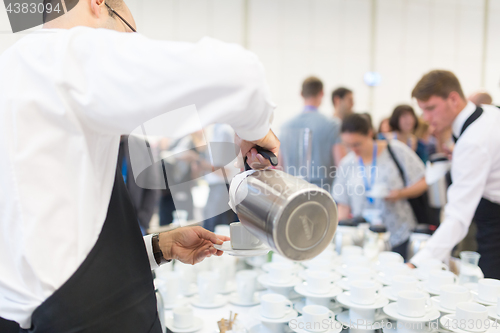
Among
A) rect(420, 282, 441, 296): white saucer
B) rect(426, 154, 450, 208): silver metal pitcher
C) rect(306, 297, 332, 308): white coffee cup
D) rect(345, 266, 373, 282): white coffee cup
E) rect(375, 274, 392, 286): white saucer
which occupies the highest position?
rect(345, 266, 373, 282): white coffee cup

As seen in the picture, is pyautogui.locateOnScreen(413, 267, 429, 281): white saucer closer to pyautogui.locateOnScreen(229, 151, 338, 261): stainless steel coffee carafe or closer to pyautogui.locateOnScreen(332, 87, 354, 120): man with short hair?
pyautogui.locateOnScreen(229, 151, 338, 261): stainless steel coffee carafe

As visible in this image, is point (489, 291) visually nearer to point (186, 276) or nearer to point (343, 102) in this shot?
point (186, 276)

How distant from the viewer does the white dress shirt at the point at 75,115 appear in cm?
56

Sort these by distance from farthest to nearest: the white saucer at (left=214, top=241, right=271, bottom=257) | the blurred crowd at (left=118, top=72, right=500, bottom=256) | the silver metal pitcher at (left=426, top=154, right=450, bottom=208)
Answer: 1. the silver metal pitcher at (left=426, top=154, right=450, bottom=208)
2. the blurred crowd at (left=118, top=72, right=500, bottom=256)
3. the white saucer at (left=214, top=241, right=271, bottom=257)

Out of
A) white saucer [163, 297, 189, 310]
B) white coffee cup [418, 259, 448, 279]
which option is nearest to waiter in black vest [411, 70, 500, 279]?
white coffee cup [418, 259, 448, 279]

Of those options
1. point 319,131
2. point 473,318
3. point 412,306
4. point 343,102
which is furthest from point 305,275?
point 343,102

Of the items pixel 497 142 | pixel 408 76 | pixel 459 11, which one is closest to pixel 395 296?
pixel 497 142

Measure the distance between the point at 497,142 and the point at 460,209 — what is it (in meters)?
0.34

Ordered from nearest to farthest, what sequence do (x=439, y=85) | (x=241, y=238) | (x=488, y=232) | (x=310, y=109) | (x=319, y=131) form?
(x=241, y=238) → (x=488, y=232) → (x=439, y=85) → (x=319, y=131) → (x=310, y=109)

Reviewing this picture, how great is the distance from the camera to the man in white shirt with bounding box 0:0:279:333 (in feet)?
1.84

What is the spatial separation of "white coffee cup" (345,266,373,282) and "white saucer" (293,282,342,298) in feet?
0.21

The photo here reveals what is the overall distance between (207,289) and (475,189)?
1280mm

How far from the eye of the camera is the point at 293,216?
0.63 m

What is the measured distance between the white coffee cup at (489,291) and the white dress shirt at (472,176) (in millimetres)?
493
